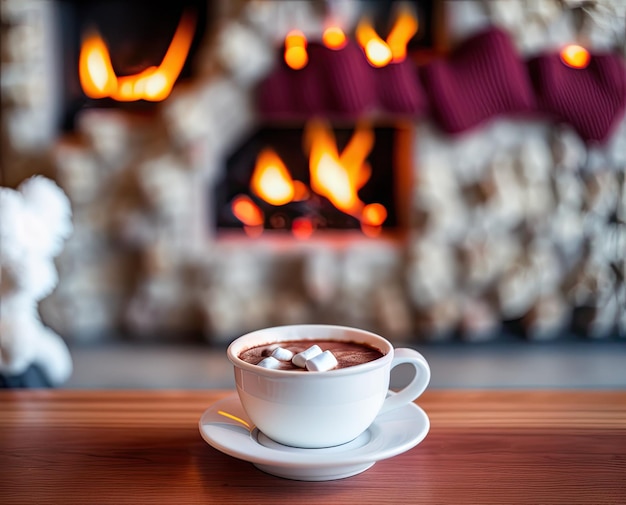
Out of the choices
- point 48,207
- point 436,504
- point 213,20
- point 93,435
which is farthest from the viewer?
point 213,20

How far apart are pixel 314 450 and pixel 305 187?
66.9 inches

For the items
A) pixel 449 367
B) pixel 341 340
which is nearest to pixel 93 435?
pixel 341 340

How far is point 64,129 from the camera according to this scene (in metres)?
2.13

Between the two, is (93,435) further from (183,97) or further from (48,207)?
(183,97)

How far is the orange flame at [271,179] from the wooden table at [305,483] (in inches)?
60.1

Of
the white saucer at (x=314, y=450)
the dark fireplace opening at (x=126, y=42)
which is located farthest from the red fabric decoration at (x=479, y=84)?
the white saucer at (x=314, y=450)

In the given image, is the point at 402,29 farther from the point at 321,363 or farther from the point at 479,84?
the point at 321,363

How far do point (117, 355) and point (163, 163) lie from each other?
538mm

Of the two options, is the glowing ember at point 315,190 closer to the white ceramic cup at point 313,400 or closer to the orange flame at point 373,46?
the orange flame at point 373,46

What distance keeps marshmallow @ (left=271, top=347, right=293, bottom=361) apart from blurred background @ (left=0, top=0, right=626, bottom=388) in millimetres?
1369

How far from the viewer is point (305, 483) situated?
467 millimetres

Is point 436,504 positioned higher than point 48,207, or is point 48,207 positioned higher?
point 48,207

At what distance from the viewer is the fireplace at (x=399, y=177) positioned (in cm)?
192

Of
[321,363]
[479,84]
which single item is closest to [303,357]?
[321,363]
